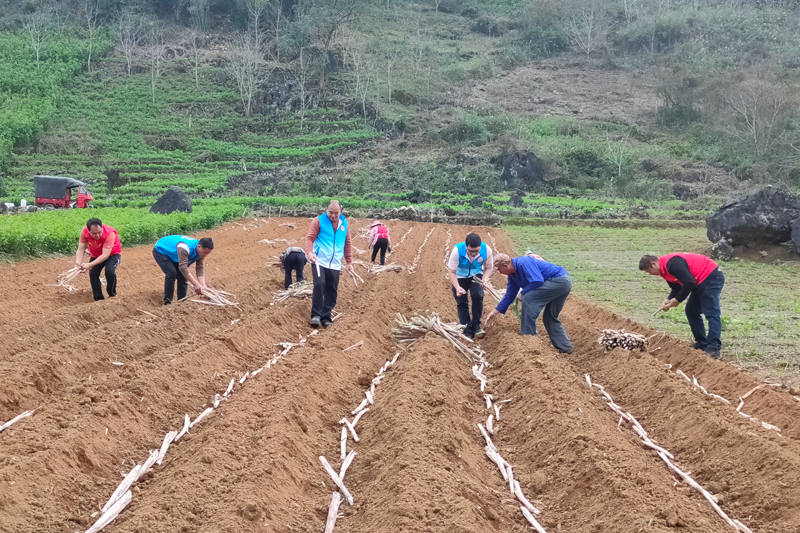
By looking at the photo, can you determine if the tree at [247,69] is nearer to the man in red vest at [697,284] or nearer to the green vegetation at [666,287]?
the green vegetation at [666,287]

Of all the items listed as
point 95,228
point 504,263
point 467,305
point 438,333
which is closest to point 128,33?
point 95,228

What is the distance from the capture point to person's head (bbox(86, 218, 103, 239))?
31.4ft

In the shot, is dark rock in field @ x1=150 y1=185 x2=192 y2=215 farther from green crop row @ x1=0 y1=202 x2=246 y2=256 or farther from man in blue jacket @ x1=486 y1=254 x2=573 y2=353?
man in blue jacket @ x1=486 y1=254 x2=573 y2=353

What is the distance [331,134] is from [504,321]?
48.3 metres

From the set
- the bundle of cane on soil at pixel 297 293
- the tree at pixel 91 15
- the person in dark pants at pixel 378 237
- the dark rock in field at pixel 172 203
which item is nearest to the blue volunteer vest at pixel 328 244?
the bundle of cane on soil at pixel 297 293

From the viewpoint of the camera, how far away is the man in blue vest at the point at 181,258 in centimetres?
936

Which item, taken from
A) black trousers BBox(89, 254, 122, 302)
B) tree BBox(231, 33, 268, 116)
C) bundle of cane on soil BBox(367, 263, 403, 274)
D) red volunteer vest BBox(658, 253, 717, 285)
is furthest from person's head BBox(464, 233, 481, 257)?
tree BBox(231, 33, 268, 116)

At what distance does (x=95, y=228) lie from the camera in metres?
9.69

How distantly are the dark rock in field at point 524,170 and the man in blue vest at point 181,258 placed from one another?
36154 mm

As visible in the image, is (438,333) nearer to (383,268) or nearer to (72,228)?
(383,268)

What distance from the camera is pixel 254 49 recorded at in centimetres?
7300

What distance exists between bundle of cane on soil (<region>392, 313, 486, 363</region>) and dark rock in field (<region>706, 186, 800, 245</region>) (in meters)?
12.4

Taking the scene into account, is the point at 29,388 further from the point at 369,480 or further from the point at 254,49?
the point at 254,49

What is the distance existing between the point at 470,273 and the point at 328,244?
6.56 feet
